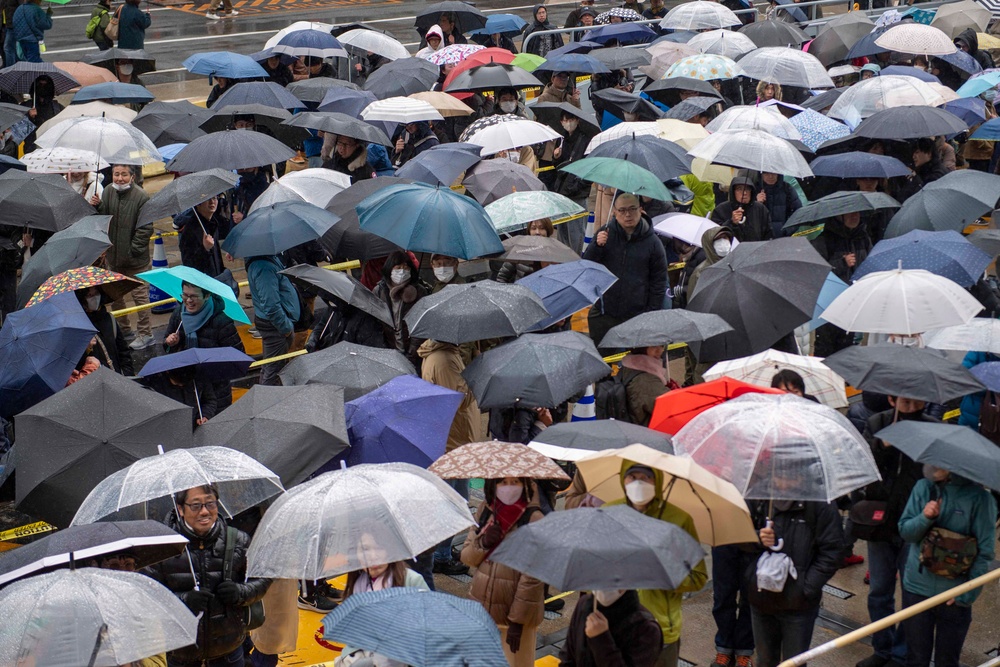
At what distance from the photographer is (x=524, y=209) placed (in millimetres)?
11703

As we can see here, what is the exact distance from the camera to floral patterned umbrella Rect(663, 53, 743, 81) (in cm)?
1698

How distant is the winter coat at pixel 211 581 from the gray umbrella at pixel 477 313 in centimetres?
264

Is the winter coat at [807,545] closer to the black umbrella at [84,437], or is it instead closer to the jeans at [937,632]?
the jeans at [937,632]

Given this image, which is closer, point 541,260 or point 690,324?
point 690,324

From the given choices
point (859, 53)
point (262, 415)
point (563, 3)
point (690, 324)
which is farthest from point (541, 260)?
point (563, 3)

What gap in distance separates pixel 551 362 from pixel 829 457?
2.14m

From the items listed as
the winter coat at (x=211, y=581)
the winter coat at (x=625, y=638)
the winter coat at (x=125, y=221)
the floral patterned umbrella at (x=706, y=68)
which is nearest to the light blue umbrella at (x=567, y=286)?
the winter coat at (x=211, y=581)

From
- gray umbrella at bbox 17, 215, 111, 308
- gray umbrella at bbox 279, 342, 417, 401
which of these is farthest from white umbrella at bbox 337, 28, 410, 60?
gray umbrella at bbox 279, 342, 417, 401

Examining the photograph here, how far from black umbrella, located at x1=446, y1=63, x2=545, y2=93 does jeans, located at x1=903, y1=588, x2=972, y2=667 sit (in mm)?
9661

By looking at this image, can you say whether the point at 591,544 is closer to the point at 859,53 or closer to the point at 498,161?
the point at 498,161

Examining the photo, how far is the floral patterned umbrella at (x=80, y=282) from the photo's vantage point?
32.5ft

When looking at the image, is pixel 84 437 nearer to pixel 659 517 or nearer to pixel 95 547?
pixel 95 547

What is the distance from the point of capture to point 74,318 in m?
9.37

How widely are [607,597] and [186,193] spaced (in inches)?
260
